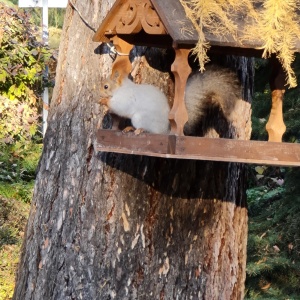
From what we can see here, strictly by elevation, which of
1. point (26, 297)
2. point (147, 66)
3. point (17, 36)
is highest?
point (17, 36)

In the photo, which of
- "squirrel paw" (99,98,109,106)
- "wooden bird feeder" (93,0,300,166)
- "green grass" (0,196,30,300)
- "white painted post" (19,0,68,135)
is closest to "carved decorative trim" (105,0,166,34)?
"wooden bird feeder" (93,0,300,166)

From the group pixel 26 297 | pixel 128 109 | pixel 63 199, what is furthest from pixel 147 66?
pixel 26 297

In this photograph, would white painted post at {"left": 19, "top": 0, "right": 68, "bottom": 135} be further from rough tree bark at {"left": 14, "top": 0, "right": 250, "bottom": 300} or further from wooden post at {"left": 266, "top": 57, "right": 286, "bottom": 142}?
wooden post at {"left": 266, "top": 57, "right": 286, "bottom": 142}

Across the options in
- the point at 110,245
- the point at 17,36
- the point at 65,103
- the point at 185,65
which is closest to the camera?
the point at 185,65

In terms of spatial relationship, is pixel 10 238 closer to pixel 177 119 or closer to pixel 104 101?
pixel 104 101

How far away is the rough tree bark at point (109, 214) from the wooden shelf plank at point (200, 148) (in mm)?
332

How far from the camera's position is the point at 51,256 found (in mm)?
2779

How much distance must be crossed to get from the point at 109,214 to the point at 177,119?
608 mm

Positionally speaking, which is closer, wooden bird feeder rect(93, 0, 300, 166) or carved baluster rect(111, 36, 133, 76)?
wooden bird feeder rect(93, 0, 300, 166)

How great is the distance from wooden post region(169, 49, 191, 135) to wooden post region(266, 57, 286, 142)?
1.46 ft

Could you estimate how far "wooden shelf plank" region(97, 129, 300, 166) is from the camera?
215 cm

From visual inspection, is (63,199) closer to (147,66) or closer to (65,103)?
(65,103)

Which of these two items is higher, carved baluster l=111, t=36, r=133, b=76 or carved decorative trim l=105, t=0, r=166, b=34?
carved decorative trim l=105, t=0, r=166, b=34

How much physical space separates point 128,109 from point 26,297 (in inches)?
37.7
